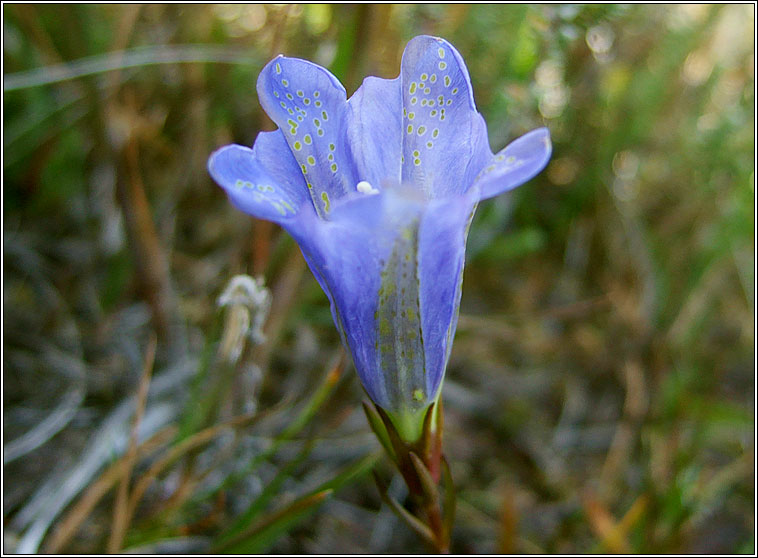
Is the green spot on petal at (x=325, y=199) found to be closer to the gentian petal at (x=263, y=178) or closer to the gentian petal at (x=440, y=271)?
the gentian petal at (x=263, y=178)

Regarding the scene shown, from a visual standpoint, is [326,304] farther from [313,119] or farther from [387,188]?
[387,188]

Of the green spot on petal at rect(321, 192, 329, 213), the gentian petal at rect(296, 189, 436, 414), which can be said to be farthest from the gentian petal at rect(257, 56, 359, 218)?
the gentian petal at rect(296, 189, 436, 414)

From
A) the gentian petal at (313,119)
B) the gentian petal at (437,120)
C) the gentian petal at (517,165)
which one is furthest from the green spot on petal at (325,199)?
the gentian petal at (517,165)

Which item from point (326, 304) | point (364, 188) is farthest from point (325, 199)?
point (326, 304)

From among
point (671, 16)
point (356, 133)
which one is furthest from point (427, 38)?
point (671, 16)

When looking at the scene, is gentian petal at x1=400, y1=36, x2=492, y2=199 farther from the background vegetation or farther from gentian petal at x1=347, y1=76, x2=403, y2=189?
the background vegetation
